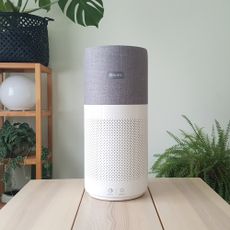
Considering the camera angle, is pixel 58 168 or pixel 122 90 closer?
pixel 122 90

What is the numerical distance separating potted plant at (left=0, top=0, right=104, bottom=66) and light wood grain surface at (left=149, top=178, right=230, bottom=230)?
0.81 metres

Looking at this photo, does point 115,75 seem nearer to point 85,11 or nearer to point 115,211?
point 115,211

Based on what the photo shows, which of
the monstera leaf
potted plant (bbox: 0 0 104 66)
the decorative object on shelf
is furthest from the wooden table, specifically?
the monstera leaf

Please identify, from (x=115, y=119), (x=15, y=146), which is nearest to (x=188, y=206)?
(x=115, y=119)

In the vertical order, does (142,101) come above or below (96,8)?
below

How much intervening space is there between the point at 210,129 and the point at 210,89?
22 centimetres

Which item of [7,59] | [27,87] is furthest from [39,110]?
[7,59]

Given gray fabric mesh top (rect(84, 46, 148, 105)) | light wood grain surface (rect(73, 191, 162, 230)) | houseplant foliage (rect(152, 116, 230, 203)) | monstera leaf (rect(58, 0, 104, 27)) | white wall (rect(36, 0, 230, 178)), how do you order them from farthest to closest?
white wall (rect(36, 0, 230, 178)), monstera leaf (rect(58, 0, 104, 27)), houseplant foliage (rect(152, 116, 230, 203)), gray fabric mesh top (rect(84, 46, 148, 105)), light wood grain surface (rect(73, 191, 162, 230))

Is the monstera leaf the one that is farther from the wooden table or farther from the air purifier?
the wooden table

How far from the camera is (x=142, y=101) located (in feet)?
2.69

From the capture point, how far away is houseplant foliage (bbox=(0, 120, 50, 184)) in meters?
1.32

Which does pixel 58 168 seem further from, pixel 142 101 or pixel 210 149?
pixel 142 101

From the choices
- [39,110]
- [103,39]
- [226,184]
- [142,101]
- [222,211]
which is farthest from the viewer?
[103,39]

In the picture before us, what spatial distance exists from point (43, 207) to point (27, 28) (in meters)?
0.87
